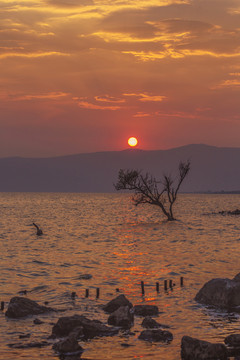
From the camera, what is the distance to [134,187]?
3162 inches

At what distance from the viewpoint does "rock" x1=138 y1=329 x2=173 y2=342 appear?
19625 mm

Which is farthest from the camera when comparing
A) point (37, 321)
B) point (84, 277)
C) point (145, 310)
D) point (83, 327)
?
point (84, 277)

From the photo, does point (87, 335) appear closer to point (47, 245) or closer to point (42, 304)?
point (42, 304)

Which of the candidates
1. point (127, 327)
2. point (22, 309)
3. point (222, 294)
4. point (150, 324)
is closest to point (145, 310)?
point (150, 324)

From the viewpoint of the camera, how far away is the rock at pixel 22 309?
2311cm

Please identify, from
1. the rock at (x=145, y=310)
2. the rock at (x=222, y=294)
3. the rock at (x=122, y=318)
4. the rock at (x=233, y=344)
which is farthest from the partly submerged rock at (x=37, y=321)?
the rock at (x=222, y=294)

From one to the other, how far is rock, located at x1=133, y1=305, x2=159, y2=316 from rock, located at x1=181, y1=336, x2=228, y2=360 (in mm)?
6130

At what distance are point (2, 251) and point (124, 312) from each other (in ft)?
104

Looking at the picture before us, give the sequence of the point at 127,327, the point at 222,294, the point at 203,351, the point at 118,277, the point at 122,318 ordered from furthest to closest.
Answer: the point at 118,277
the point at 222,294
the point at 122,318
the point at 127,327
the point at 203,351

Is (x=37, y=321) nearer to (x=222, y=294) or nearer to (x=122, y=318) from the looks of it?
(x=122, y=318)

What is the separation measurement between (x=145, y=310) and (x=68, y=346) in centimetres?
663

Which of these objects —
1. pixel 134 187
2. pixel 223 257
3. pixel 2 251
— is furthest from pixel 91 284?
pixel 134 187

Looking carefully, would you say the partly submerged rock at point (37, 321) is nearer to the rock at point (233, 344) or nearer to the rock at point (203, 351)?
the rock at point (203, 351)

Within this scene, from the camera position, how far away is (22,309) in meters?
23.5
